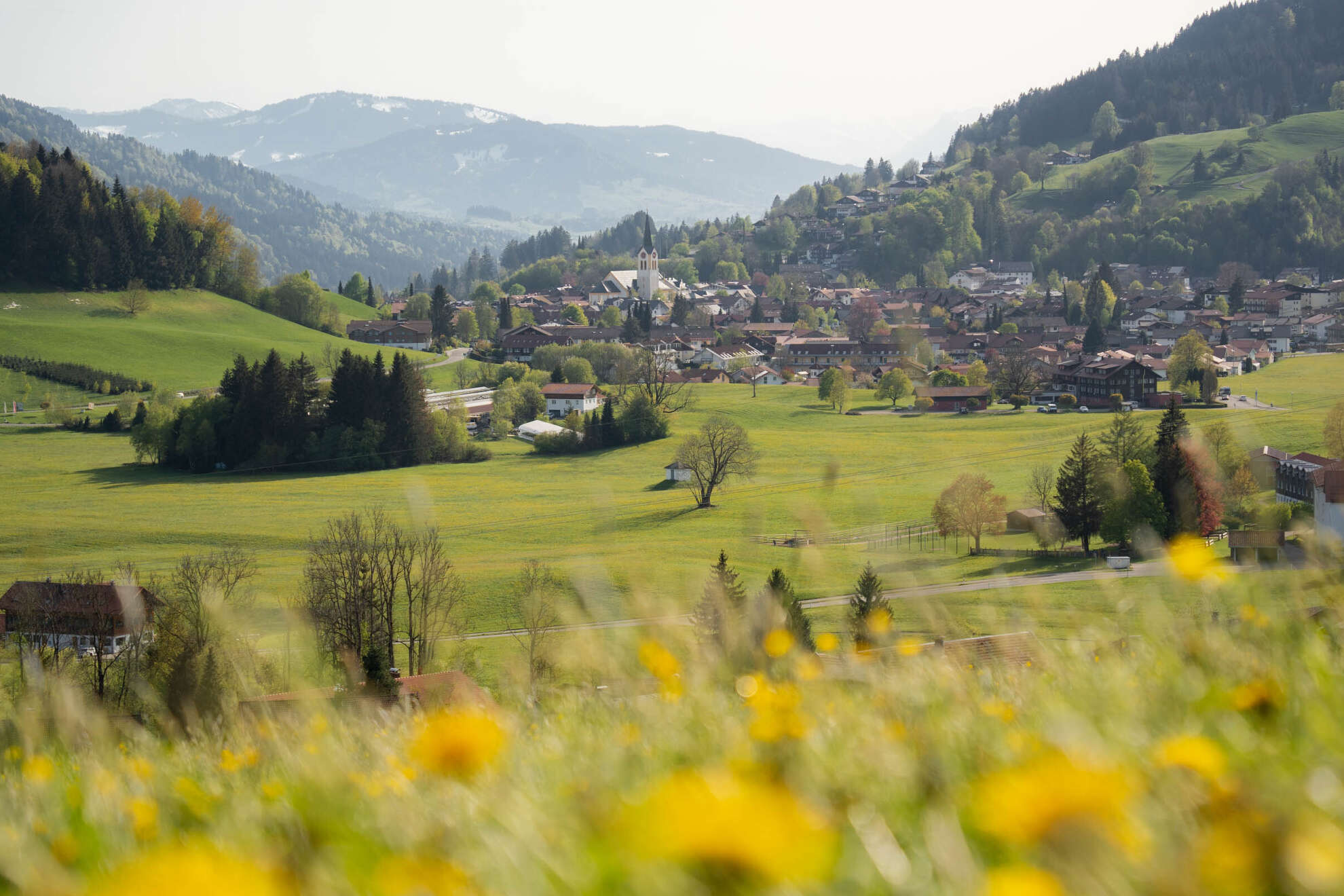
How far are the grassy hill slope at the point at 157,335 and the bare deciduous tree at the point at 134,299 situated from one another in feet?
1.66

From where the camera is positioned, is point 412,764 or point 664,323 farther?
point 664,323

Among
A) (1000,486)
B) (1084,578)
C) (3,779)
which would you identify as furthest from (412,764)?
(1000,486)

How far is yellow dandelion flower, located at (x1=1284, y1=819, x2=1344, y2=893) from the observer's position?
1.06 meters

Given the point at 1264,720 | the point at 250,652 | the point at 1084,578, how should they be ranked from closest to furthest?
the point at 1264,720 < the point at 250,652 < the point at 1084,578

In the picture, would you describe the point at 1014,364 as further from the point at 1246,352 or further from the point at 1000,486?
the point at 1000,486

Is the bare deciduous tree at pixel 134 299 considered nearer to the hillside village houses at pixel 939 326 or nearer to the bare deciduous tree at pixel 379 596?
the hillside village houses at pixel 939 326

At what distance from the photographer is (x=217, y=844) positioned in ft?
5.86

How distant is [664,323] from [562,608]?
430 feet

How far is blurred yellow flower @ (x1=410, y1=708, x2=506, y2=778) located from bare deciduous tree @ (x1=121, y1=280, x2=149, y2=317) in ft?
323

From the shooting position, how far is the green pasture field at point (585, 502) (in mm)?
36438

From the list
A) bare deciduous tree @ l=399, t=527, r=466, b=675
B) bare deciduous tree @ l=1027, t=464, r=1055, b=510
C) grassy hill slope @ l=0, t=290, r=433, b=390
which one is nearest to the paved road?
bare deciduous tree @ l=399, t=527, r=466, b=675

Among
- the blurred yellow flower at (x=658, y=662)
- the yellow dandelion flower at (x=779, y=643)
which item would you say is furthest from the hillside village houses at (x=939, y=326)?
the yellow dandelion flower at (x=779, y=643)

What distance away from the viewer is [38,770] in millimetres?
2779

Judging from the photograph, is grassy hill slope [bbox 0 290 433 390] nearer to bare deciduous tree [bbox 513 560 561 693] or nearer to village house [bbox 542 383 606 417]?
village house [bbox 542 383 606 417]
